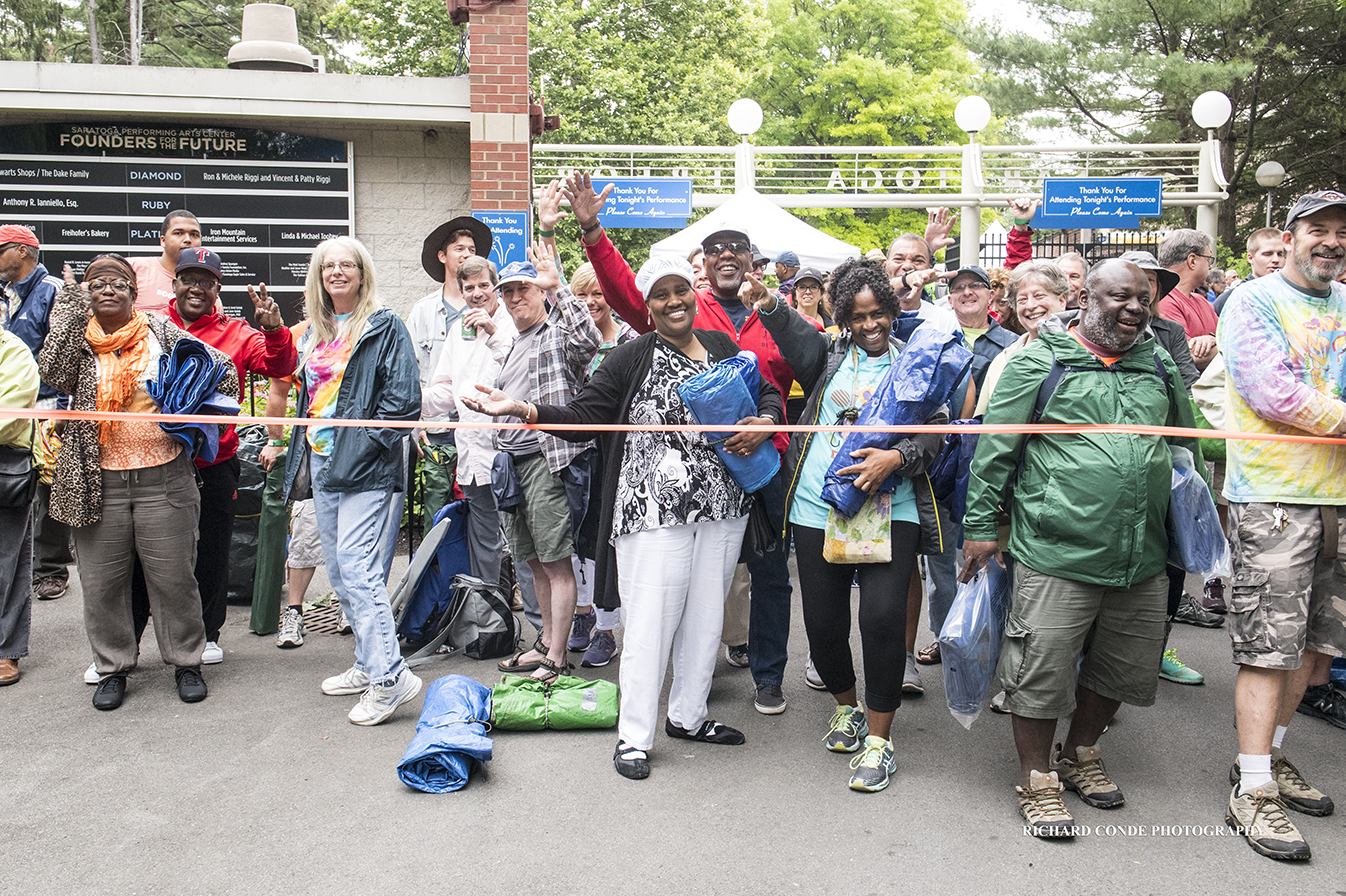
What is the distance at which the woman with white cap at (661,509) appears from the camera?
4133 millimetres

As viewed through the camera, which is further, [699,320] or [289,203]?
[289,203]

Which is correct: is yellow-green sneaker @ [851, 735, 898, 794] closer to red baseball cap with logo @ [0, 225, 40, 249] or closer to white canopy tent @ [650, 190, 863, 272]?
red baseball cap with logo @ [0, 225, 40, 249]

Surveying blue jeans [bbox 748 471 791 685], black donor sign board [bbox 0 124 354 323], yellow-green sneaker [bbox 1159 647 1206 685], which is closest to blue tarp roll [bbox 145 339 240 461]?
blue jeans [bbox 748 471 791 685]

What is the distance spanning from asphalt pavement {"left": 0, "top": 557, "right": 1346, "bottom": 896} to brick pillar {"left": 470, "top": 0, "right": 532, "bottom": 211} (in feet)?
16.5

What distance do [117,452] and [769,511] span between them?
308 centimetres

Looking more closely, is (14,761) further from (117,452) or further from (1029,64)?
(1029,64)

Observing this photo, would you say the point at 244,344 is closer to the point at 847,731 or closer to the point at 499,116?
the point at 847,731

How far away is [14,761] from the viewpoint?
4270mm

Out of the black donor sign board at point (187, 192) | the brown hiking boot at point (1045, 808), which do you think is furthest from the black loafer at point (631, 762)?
the black donor sign board at point (187, 192)

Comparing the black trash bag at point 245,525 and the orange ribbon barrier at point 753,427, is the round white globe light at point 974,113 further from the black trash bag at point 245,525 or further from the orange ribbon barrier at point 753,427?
the orange ribbon barrier at point 753,427

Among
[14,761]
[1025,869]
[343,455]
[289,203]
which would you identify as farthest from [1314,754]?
[289,203]

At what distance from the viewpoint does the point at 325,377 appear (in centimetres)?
512

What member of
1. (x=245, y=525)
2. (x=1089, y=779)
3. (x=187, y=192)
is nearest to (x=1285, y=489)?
(x=1089, y=779)

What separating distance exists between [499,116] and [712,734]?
615 centimetres
